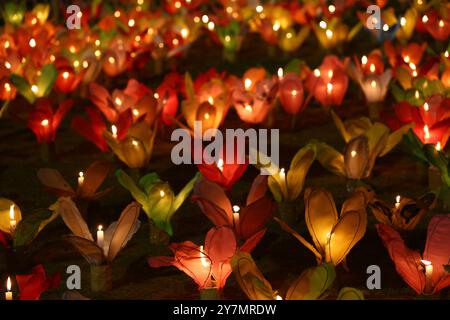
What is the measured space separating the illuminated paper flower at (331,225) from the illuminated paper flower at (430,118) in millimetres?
1141

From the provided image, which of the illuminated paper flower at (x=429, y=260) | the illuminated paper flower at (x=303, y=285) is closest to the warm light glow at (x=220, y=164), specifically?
the illuminated paper flower at (x=429, y=260)

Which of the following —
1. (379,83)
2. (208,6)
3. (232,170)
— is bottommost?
(232,170)

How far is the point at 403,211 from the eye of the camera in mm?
4102

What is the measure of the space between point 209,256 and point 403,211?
0.89 meters

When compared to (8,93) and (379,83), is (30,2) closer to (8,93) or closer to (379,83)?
(8,93)

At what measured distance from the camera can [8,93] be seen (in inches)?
240

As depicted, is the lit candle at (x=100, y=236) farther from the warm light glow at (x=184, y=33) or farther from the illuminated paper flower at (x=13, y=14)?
the illuminated paper flower at (x=13, y=14)

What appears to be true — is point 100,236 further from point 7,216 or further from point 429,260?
point 429,260

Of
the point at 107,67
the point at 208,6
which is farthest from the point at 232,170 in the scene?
the point at 208,6

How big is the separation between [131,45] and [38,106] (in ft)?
5.68

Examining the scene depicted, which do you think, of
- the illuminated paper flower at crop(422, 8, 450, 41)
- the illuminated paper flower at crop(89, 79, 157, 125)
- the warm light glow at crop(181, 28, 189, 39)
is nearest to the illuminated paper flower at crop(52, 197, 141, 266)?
the illuminated paper flower at crop(89, 79, 157, 125)

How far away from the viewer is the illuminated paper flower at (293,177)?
4418 mm

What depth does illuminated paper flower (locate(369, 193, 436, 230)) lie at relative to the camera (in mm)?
4098

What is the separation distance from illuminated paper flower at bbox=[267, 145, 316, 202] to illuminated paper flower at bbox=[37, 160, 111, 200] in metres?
0.68
